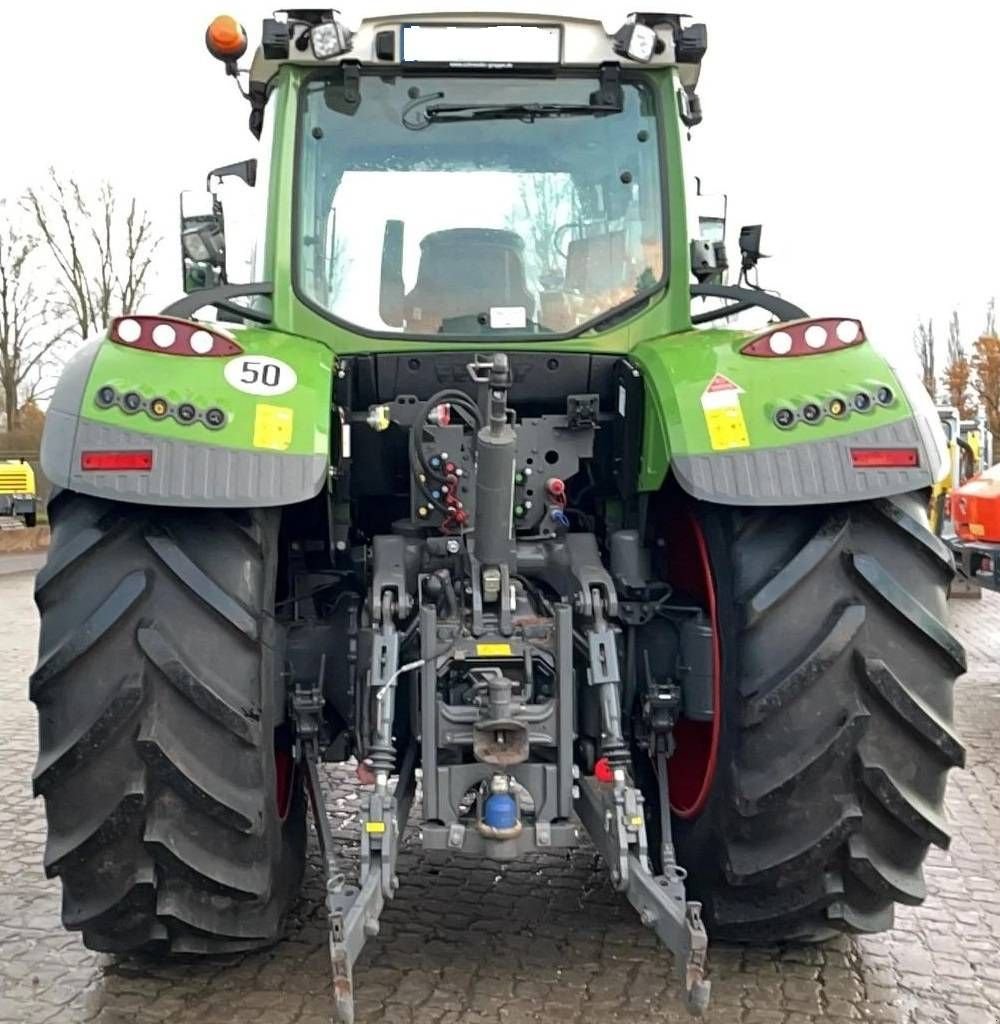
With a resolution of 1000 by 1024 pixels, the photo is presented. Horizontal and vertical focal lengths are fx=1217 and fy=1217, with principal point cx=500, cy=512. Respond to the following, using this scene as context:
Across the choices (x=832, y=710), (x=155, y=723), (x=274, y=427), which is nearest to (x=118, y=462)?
(x=274, y=427)

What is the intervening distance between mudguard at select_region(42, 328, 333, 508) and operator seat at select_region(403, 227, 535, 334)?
0.79m

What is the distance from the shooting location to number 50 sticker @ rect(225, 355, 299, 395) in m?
3.10

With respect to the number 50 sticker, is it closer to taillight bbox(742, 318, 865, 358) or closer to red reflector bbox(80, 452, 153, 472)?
red reflector bbox(80, 452, 153, 472)

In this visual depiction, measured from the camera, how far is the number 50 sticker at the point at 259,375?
3.10m

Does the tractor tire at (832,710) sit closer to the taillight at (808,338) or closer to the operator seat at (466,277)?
the taillight at (808,338)

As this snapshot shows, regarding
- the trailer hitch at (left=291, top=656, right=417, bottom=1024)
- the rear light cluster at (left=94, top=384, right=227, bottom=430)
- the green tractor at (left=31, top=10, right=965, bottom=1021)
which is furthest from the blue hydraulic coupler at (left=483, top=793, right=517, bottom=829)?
the rear light cluster at (left=94, top=384, right=227, bottom=430)

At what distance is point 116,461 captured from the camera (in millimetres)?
2949

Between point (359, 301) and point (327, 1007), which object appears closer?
point (327, 1007)

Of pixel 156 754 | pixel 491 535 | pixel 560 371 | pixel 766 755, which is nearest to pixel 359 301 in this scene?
pixel 560 371

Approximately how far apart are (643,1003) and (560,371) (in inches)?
71.6

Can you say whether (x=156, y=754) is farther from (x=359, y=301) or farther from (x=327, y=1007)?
(x=359, y=301)

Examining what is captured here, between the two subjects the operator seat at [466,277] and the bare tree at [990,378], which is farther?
the bare tree at [990,378]

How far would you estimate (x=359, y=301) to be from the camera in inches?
150

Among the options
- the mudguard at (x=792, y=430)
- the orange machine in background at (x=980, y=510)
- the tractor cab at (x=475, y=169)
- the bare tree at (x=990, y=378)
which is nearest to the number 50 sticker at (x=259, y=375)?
the tractor cab at (x=475, y=169)
